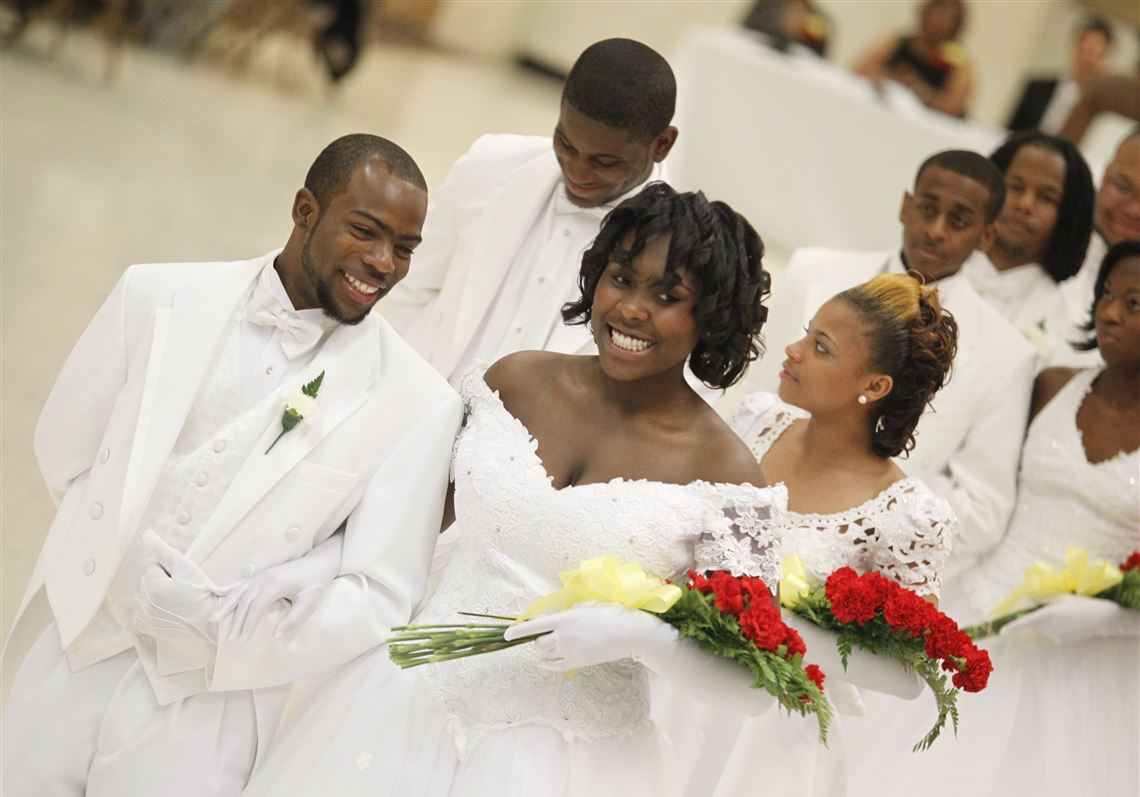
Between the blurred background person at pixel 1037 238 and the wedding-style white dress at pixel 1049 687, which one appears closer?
the wedding-style white dress at pixel 1049 687

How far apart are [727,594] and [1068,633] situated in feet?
6.57

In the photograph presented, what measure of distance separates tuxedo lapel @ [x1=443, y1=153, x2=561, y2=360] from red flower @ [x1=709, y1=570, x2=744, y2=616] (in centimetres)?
152

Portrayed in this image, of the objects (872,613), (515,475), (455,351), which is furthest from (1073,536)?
(515,475)

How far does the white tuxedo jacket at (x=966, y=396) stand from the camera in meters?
4.70

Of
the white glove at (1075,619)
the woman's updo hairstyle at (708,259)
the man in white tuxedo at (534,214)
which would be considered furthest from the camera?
the white glove at (1075,619)

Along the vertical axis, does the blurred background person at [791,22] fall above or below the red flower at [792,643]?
below

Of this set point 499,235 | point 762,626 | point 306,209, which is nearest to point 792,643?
point 762,626

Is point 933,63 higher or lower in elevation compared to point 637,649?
lower

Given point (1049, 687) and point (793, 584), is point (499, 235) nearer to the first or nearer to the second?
point (793, 584)

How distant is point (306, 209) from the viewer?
3.02 m

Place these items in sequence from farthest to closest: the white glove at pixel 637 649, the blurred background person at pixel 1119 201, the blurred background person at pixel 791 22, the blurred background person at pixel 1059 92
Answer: the blurred background person at pixel 791 22 < the blurred background person at pixel 1059 92 < the blurred background person at pixel 1119 201 < the white glove at pixel 637 649

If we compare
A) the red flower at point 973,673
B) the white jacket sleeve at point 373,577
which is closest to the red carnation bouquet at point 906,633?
the red flower at point 973,673

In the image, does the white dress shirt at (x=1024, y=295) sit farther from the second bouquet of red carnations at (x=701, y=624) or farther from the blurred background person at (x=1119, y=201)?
the second bouquet of red carnations at (x=701, y=624)

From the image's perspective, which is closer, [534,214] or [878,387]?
[878,387]
